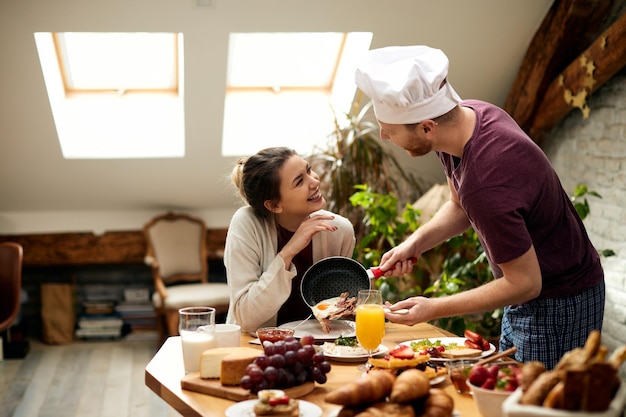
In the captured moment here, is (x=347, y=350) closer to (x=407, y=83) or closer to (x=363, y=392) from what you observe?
(x=363, y=392)

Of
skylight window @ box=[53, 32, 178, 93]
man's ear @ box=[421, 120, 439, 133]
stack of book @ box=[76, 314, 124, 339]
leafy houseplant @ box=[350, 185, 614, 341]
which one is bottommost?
stack of book @ box=[76, 314, 124, 339]

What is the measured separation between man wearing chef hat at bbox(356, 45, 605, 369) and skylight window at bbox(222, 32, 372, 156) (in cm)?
270

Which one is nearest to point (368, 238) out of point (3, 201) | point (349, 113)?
point (349, 113)

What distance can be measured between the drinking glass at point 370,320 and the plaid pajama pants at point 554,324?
1.64 feet

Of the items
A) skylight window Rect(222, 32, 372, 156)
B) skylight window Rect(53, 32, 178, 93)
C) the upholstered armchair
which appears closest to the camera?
skylight window Rect(53, 32, 178, 93)

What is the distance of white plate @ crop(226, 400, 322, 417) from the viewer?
1.66 m

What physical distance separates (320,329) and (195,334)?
1.58 ft

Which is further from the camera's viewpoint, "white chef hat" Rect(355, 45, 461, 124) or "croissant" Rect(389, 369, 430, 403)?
"white chef hat" Rect(355, 45, 461, 124)

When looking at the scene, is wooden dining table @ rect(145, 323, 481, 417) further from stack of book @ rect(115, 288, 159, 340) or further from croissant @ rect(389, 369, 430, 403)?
stack of book @ rect(115, 288, 159, 340)

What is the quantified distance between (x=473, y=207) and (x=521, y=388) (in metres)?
0.65

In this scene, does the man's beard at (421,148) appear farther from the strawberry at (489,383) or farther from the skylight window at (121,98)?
the skylight window at (121,98)

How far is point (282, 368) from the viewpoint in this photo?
1801mm

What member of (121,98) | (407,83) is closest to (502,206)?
(407,83)

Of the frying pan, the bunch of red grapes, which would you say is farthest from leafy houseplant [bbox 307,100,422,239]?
the bunch of red grapes
